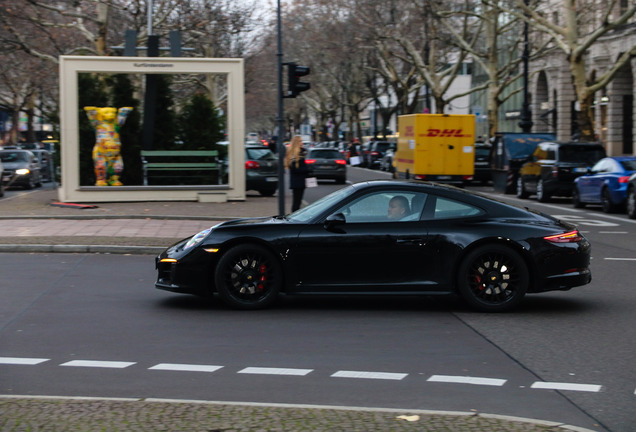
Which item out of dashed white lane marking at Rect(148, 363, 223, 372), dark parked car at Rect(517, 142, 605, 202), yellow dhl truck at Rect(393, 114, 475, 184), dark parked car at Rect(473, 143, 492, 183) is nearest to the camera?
dashed white lane marking at Rect(148, 363, 223, 372)

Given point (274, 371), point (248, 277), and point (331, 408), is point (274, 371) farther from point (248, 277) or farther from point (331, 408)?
point (248, 277)

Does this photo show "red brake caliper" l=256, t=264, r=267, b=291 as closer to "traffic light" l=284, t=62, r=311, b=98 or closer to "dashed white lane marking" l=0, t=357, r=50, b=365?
"dashed white lane marking" l=0, t=357, r=50, b=365

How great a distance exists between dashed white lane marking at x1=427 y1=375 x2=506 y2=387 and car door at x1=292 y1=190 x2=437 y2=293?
2676 millimetres

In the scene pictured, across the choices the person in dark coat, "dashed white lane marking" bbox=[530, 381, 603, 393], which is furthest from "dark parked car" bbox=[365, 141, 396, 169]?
"dashed white lane marking" bbox=[530, 381, 603, 393]

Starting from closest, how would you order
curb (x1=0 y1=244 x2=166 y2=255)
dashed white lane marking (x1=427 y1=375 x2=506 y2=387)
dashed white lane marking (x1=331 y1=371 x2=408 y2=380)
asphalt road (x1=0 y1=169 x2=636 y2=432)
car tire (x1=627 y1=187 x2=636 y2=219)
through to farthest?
asphalt road (x1=0 y1=169 x2=636 y2=432) → dashed white lane marking (x1=427 y1=375 x2=506 y2=387) → dashed white lane marking (x1=331 y1=371 x2=408 y2=380) → curb (x1=0 y1=244 x2=166 y2=255) → car tire (x1=627 y1=187 x2=636 y2=219)

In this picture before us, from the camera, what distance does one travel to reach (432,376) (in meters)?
6.62

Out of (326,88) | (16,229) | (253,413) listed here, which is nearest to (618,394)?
(253,413)

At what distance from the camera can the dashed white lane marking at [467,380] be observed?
6.42 meters

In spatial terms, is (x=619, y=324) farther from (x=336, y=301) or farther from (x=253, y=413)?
(x=253, y=413)

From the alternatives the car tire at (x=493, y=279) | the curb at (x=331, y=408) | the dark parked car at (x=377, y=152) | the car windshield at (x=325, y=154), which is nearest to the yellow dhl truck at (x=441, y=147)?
the car windshield at (x=325, y=154)

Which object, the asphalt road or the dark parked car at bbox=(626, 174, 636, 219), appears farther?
the dark parked car at bbox=(626, 174, 636, 219)

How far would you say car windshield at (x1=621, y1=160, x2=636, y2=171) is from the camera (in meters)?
23.2

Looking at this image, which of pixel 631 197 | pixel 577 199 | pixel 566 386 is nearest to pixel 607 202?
pixel 631 197

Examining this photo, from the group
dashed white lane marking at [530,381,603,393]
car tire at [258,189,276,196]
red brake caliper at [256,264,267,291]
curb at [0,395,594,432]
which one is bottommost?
dashed white lane marking at [530,381,603,393]
